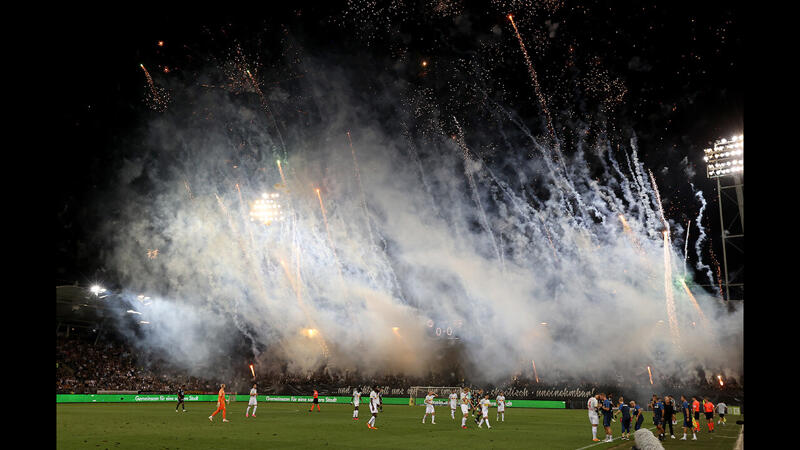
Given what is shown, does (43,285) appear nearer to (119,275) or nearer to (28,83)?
(28,83)

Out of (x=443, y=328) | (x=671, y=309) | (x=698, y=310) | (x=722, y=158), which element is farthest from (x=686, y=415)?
(x=443, y=328)

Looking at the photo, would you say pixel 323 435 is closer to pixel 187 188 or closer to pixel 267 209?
pixel 267 209

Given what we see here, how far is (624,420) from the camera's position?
916 inches

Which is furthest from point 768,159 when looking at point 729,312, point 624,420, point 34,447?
point 729,312

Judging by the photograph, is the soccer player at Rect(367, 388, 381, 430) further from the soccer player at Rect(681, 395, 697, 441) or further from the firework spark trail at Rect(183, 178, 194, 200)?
the firework spark trail at Rect(183, 178, 194, 200)

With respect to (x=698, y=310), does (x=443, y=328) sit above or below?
below

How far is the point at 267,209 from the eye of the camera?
5225cm

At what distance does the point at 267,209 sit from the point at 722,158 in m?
35.8

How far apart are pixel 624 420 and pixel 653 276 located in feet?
119

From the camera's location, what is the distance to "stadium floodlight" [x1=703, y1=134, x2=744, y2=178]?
132ft

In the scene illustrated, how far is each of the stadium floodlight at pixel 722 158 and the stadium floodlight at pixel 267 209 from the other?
3389 centimetres

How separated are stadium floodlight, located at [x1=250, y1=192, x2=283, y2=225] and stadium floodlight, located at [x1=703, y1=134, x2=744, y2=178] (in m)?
33.9

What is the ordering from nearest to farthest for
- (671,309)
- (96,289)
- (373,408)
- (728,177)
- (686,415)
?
(686,415) < (373,408) < (728,177) < (96,289) < (671,309)

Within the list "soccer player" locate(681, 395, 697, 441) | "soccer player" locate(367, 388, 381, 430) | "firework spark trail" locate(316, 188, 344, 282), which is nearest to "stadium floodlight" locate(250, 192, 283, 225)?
"firework spark trail" locate(316, 188, 344, 282)
